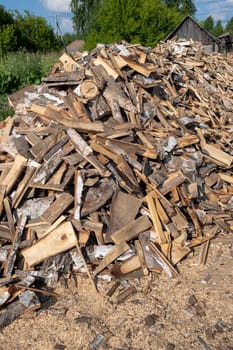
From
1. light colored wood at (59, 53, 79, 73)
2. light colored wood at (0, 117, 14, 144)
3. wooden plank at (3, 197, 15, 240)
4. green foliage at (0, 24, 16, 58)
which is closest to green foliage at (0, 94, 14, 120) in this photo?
light colored wood at (59, 53, 79, 73)

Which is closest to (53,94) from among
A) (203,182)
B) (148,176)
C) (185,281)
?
(148,176)

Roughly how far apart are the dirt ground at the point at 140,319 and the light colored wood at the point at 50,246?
37cm

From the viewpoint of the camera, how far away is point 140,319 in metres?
3.53

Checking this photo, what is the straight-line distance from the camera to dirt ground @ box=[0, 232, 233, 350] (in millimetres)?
3256

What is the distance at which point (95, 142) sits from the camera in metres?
4.77

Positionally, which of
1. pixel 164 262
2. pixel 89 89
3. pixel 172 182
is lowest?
pixel 164 262

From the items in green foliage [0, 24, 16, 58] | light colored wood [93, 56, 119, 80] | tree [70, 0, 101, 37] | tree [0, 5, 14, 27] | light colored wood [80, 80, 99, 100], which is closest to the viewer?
light colored wood [80, 80, 99, 100]

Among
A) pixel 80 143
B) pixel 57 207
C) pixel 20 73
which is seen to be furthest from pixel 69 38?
pixel 57 207

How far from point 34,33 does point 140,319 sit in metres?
43.4

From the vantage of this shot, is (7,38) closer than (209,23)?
Yes

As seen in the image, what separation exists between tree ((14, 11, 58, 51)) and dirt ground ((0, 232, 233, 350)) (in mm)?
38482

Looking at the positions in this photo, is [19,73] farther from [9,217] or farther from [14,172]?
[9,217]

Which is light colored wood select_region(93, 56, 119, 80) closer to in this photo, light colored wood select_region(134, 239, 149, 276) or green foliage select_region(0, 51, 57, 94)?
light colored wood select_region(134, 239, 149, 276)

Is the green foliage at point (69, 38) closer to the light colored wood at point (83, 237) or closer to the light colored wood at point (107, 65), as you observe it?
the light colored wood at point (107, 65)
